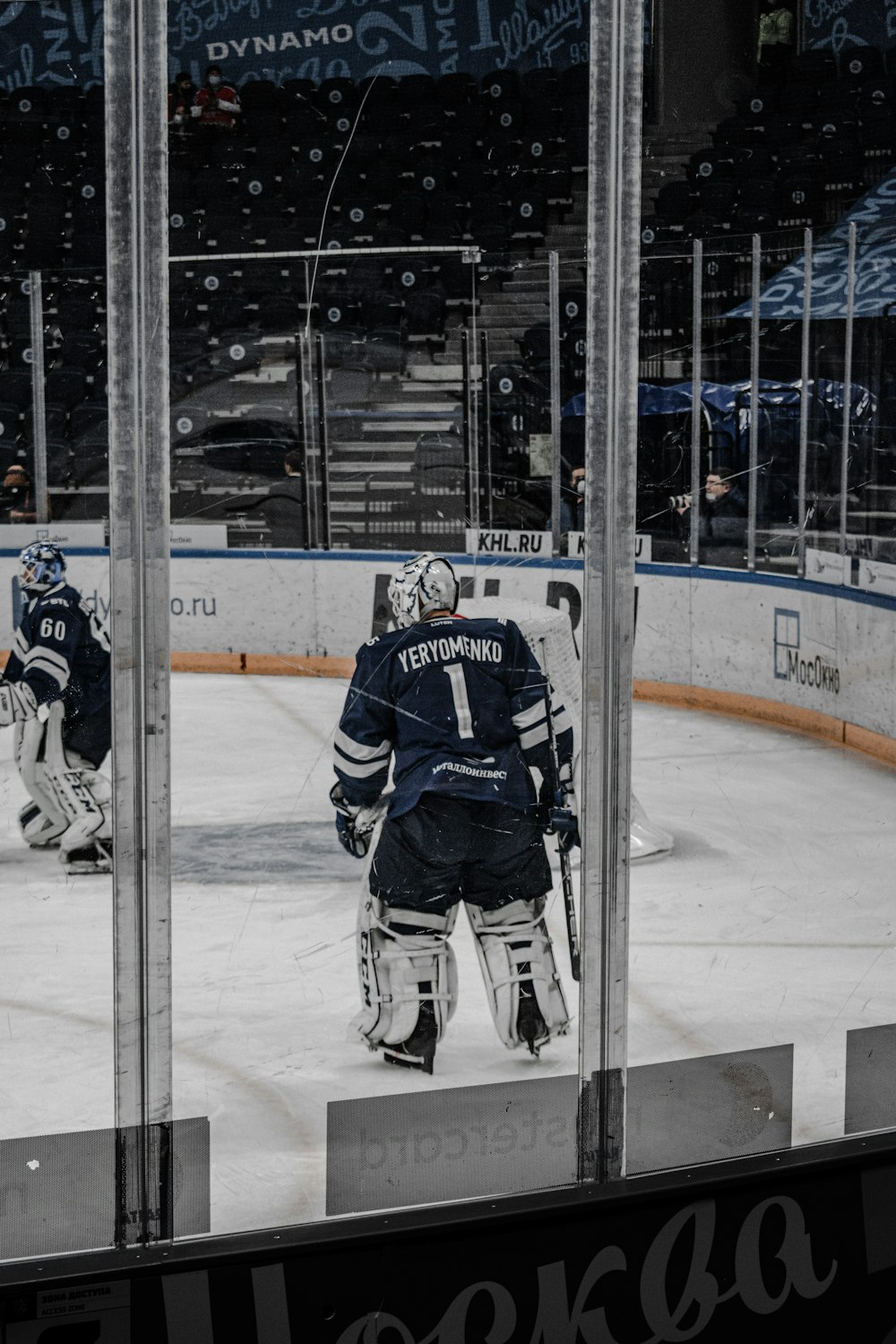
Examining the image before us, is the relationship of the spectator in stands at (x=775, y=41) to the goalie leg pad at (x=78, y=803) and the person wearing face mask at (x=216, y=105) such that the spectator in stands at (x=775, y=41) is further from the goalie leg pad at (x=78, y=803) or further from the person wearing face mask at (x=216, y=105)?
the goalie leg pad at (x=78, y=803)

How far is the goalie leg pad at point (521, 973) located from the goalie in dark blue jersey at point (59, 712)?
26.4 inches

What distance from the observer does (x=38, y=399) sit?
1735mm

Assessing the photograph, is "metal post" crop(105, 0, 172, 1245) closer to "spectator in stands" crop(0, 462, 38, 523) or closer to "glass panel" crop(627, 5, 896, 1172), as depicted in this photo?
"spectator in stands" crop(0, 462, 38, 523)

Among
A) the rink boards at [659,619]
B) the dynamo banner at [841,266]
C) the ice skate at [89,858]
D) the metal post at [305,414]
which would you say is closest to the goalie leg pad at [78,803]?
the ice skate at [89,858]

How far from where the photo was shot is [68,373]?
1.74 m

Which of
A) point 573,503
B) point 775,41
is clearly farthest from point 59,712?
point 775,41

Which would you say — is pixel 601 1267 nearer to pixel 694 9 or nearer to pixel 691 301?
pixel 691 301

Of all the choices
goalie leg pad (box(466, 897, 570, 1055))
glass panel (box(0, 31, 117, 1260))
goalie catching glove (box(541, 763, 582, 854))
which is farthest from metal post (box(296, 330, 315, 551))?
goalie leg pad (box(466, 897, 570, 1055))

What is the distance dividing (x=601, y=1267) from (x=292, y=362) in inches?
46.5

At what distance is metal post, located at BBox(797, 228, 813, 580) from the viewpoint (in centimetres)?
233

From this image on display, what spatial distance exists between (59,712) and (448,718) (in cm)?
65

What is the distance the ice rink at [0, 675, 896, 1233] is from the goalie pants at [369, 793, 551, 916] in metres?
0.11

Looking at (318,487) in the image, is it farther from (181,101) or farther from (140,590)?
(181,101)

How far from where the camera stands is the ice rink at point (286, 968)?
1840mm
